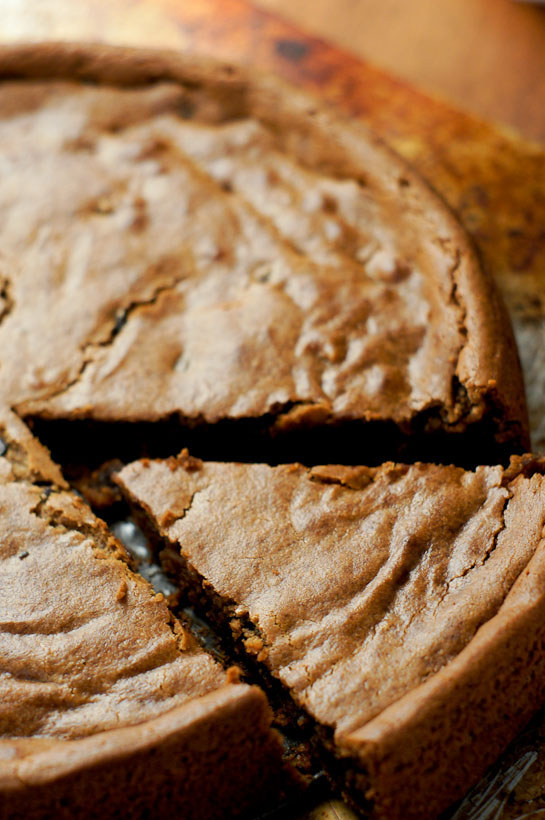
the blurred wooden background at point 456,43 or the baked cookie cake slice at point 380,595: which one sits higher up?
the blurred wooden background at point 456,43

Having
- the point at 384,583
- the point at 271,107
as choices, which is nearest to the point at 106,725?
the point at 384,583

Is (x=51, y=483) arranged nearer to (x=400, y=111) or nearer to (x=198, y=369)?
(x=198, y=369)

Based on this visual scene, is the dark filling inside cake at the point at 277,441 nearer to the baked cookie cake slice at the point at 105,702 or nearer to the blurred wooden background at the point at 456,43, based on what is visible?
the baked cookie cake slice at the point at 105,702

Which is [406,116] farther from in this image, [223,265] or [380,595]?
[380,595]

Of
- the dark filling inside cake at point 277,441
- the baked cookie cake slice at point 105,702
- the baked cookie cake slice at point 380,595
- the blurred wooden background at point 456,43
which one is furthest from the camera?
the blurred wooden background at point 456,43

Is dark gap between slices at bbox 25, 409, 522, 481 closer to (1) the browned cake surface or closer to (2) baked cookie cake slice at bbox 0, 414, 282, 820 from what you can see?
(1) the browned cake surface

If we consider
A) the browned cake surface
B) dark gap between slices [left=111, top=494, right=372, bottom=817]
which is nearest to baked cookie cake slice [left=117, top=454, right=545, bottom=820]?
dark gap between slices [left=111, top=494, right=372, bottom=817]

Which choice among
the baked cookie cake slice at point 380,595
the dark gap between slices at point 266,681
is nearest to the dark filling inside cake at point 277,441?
the baked cookie cake slice at point 380,595

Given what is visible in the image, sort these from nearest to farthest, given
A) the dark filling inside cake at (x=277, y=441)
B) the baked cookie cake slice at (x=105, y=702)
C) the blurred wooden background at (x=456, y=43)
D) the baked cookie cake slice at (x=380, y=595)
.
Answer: the baked cookie cake slice at (x=105, y=702), the baked cookie cake slice at (x=380, y=595), the dark filling inside cake at (x=277, y=441), the blurred wooden background at (x=456, y=43)
